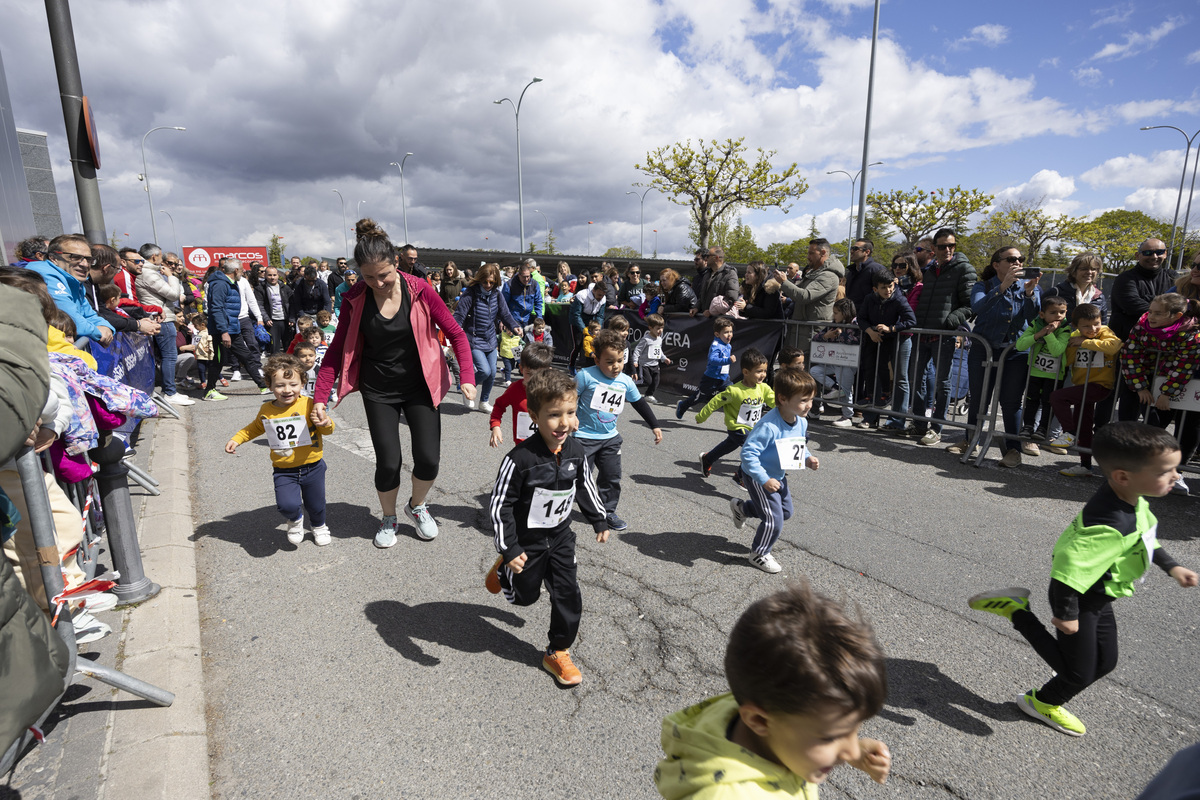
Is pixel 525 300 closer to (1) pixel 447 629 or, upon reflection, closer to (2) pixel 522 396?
(2) pixel 522 396

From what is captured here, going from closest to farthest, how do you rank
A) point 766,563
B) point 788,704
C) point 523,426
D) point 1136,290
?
point 788,704, point 766,563, point 523,426, point 1136,290

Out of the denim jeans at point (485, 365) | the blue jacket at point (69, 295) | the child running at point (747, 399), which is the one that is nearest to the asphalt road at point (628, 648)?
the child running at point (747, 399)

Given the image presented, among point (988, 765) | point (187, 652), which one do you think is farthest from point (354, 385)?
point (988, 765)

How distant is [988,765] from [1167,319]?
4517 mm

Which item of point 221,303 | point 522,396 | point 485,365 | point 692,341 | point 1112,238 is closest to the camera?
point 522,396

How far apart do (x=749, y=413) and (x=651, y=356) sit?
4369mm

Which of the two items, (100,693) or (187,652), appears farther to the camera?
(187,652)

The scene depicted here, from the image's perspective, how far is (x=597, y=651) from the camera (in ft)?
10.3

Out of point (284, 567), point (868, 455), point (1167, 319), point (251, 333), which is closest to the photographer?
point (284, 567)

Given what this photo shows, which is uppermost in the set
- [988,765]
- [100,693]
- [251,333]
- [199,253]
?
[199,253]

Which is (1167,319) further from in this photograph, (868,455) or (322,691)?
(322,691)

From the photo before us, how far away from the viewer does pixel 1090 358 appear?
5801 millimetres

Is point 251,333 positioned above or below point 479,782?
above

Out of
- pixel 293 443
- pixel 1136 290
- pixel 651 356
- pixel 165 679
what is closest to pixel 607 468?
pixel 293 443
